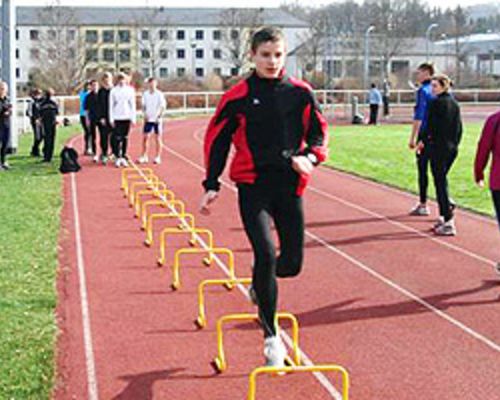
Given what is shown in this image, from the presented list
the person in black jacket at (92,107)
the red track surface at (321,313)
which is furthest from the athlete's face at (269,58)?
the person in black jacket at (92,107)

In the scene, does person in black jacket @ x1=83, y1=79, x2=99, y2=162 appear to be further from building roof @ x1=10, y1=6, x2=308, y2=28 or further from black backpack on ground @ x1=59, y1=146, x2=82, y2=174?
building roof @ x1=10, y1=6, x2=308, y2=28

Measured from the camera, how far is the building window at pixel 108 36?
4044 inches

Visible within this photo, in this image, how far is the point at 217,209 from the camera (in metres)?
14.3

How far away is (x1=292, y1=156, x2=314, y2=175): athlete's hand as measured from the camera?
18.9 feet

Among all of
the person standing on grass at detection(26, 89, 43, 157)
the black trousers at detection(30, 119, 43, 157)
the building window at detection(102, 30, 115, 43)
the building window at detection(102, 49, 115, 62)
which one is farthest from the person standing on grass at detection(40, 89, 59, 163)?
the building window at detection(102, 30, 115, 43)

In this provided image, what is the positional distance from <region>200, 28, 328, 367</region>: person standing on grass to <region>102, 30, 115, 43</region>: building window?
98.8 m

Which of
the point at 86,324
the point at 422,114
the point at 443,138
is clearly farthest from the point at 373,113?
the point at 86,324

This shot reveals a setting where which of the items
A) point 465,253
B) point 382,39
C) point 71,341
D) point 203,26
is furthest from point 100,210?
point 203,26

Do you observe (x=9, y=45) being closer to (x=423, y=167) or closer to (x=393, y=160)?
(x=393, y=160)

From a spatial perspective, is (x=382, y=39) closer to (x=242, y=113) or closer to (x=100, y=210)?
(x=100, y=210)

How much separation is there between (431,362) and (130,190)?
969cm

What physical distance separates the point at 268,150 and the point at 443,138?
6.24 meters

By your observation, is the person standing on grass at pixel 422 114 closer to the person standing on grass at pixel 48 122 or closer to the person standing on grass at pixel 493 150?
the person standing on grass at pixel 493 150

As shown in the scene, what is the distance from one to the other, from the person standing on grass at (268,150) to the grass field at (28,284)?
1.60 metres
